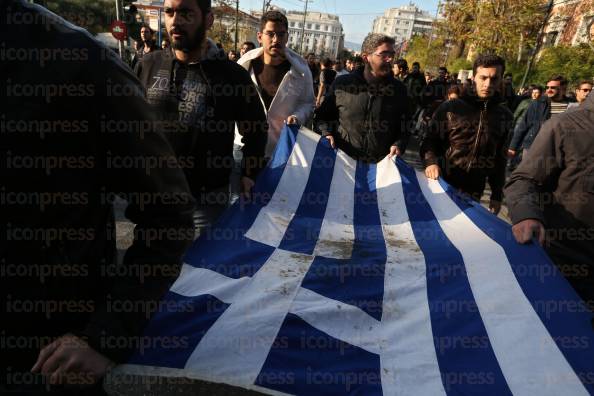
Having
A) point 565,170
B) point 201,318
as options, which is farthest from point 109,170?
point 565,170

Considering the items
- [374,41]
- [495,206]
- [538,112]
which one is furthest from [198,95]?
[538,112]

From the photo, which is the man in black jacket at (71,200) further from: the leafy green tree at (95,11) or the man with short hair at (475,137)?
the leafy green tree at (95,11)

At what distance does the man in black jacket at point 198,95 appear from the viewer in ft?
6.81

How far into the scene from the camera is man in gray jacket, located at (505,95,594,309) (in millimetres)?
1845

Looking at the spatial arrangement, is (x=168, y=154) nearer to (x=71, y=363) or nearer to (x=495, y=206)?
(x=71, y=363)

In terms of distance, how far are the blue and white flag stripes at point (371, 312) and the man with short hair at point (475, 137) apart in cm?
54

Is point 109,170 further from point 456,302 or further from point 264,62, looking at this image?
point 264,62

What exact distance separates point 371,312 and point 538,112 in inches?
231

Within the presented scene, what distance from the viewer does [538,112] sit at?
248 inches

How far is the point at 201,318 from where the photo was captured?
64.9 inches

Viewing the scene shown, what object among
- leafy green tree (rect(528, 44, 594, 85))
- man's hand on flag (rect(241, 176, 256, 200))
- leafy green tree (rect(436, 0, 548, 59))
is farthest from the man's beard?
leafy green tree (rect(436, 0, 548, 59))

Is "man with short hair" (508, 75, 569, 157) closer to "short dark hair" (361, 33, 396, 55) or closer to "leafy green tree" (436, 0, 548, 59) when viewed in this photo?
"short dark hair" (361, 33, 396, 55)

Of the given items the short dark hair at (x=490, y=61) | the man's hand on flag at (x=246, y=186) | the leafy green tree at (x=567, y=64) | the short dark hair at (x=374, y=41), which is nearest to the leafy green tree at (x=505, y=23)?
the leafy green tree at (x=567, y=64)

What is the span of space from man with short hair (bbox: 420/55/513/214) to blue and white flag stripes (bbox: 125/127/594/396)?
21.3 inches
